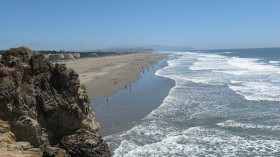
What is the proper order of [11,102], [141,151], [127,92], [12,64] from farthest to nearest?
[127,92]
[141,151]
[12,64]
[11,102]

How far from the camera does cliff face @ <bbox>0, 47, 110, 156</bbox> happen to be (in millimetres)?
13633

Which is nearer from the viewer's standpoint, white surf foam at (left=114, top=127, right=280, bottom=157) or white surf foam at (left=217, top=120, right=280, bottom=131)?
white surf foam at (left=114, top=127, right=280, bottom=157)

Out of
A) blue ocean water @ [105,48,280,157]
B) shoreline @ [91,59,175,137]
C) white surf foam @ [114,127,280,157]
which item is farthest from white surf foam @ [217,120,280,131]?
shoreline @ [91,59,175,137]

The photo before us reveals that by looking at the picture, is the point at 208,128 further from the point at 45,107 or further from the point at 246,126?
the point at 45,107

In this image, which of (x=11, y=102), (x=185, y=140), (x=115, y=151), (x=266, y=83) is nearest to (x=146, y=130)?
(x=185, y=140)

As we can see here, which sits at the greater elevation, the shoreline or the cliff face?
the cliff face

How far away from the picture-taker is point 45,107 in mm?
15141

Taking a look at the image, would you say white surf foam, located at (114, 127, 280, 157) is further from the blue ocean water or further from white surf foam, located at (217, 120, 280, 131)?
white surf foam, located at (217, 120, 280, 131)

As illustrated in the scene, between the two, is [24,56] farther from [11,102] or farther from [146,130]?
[146,130]

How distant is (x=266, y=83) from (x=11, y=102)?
39.1 m

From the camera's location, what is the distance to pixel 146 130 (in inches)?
954

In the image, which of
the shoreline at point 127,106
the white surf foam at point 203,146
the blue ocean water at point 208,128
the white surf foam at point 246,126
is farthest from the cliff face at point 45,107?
the white surf foam at point 246,126

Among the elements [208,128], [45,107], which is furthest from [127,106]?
[45,107]

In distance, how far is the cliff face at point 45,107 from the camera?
13633 millimetres
